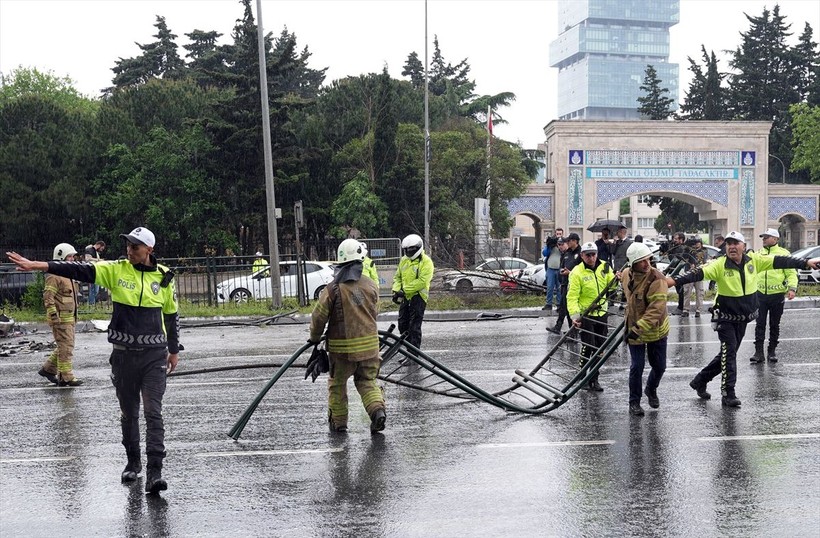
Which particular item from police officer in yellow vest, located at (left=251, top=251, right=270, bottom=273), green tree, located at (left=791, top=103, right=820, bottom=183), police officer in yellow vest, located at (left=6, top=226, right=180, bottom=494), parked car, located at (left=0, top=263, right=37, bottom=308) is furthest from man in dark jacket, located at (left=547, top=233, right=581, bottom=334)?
green tree, located at (left=791, top=103, right=820, bottom=183)

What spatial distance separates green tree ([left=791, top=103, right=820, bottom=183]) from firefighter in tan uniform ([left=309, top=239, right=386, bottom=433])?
5362 cm

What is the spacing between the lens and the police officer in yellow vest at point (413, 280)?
12.2 metres

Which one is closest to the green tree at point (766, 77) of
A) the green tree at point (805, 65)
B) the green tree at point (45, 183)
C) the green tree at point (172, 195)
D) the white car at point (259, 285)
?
the green tree at point (805, 65)

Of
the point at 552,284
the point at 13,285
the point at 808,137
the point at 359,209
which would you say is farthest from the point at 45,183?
the point at 808,137

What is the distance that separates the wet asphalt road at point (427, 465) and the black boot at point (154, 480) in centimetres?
8

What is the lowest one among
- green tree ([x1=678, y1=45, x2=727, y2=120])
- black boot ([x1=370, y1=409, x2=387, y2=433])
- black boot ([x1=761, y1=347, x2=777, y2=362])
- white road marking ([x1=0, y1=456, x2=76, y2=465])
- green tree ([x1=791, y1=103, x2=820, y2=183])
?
black boot ([x1=761, y1=347, x2=777, y2=362])

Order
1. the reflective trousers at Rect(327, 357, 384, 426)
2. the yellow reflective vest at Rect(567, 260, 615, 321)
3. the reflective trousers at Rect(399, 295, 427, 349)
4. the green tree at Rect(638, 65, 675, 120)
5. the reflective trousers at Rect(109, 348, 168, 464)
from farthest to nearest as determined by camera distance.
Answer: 1. the green tree at Rect(638, 65, 675, 120)
2. the reflective trousers at Rect(399, 295, 427, 349)
3. the yellow reflective vest at Rect(567, 260, 615, 321)
4. the reflective trousers at Rect(327, 357, 384, 426)
5. the reflective trousers at Rect(109, 348, 168, 464)

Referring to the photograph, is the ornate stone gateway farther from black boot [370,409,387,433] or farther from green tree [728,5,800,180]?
black boot [370,409,387,433]

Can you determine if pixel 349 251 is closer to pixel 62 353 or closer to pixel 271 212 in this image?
pixel 62 353

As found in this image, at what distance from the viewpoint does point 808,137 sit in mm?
56844

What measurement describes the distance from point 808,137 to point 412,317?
51843mm

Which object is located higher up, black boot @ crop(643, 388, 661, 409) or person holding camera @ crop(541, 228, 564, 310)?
person holding camera @ crop(541, 228, 564, 310)

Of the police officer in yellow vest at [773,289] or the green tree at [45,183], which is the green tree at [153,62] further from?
the police officer in yellow vest at [773,289]

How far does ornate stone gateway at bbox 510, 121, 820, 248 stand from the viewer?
47.0m
